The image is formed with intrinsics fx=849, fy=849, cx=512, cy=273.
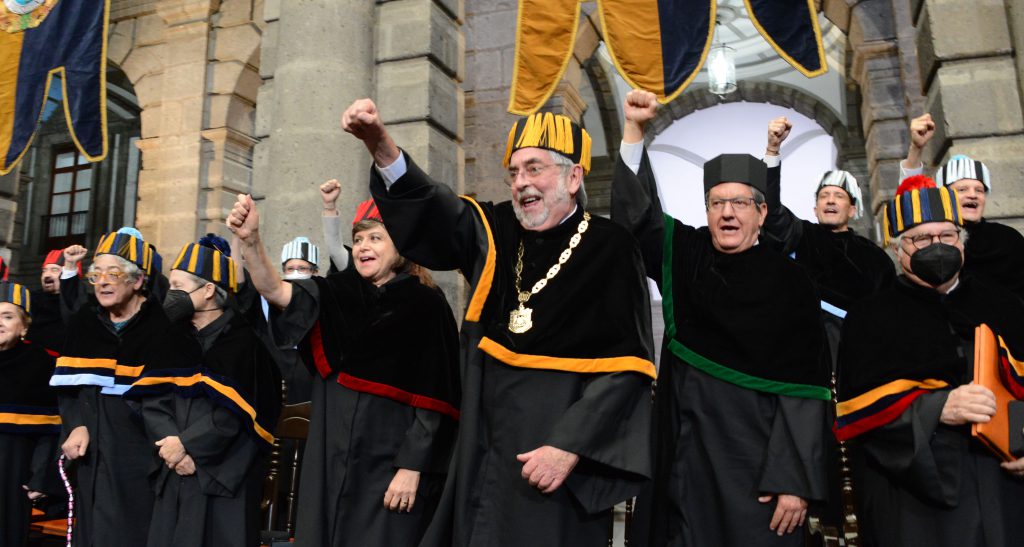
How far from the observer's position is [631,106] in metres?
2.96

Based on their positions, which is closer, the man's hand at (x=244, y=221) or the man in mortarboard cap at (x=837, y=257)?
the man's hand at (x=244, y=221)

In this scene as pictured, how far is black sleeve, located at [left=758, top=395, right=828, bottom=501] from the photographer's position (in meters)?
2.78

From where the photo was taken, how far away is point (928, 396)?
9.52 ft

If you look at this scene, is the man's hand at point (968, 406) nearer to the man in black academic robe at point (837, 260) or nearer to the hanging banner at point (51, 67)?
the man in black academic robe at point (837, 260)

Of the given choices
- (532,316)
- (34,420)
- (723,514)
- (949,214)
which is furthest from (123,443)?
(949,214)

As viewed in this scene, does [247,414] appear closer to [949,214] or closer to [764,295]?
[764,295]

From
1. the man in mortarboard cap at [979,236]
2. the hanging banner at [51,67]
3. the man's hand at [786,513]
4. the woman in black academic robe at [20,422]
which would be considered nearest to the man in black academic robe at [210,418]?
the woman in black academic robe at [20,422]

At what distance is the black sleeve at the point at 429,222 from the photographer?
2791 mm

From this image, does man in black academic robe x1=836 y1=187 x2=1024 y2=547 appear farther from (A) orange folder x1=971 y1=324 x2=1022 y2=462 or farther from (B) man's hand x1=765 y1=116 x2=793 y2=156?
(B) man's hand x1=765 y1=116 x2=793 y2=156

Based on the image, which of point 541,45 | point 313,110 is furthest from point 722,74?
point 313,110

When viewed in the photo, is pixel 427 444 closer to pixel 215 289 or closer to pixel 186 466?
pixel 186 466

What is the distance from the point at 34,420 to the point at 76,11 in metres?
4.74

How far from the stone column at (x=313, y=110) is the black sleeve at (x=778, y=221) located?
2930mm

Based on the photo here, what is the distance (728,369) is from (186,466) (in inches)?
99.2
